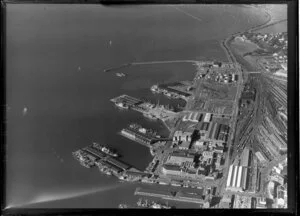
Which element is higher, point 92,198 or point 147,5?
point 147,5

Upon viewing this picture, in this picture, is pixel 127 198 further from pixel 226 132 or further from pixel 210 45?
pixel 210 45

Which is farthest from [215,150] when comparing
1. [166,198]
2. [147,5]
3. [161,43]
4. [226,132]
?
[147,5]

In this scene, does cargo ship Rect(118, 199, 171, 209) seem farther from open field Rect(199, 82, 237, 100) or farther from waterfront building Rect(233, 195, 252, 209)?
open field Rect(199, 82, 237, 100)

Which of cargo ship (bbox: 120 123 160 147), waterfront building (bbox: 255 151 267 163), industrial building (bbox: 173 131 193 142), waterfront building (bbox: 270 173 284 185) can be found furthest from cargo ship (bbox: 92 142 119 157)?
waterfront building (bbox: 270 173 284 185)

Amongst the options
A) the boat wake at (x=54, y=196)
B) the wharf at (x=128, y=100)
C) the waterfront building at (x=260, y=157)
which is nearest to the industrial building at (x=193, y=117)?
the wharf at (x=128, y=100)

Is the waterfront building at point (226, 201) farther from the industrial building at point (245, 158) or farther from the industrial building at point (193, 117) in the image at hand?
the industrial building at point (193, 117)

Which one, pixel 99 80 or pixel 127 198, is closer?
pixel 127 198
